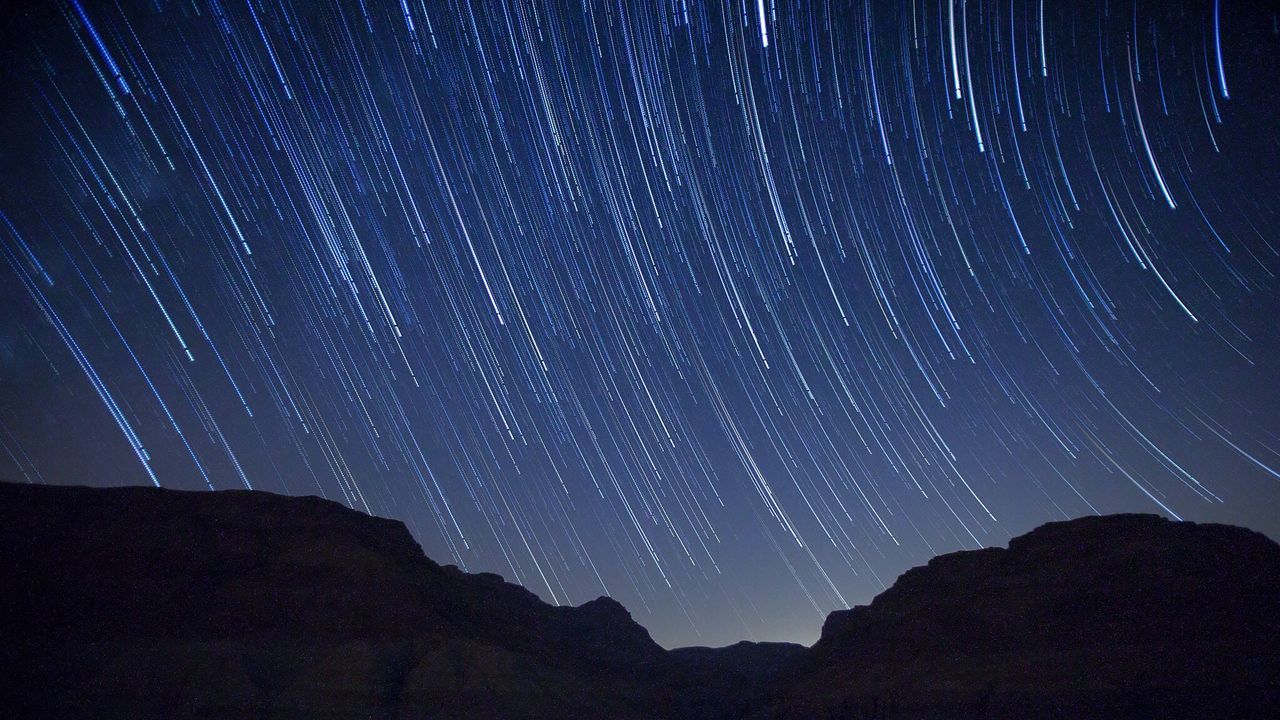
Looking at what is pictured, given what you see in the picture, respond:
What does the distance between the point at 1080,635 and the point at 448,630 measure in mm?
27443

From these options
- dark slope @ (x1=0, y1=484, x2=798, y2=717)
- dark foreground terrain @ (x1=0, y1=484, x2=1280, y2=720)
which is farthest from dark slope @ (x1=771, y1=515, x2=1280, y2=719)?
dark slope @ (x1=0, y1=484, x2=798, y2=717)

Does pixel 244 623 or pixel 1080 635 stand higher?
pixel 244 623

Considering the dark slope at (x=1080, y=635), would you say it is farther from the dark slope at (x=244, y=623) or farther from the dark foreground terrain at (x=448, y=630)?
the dark slope at (x=244, y=623)

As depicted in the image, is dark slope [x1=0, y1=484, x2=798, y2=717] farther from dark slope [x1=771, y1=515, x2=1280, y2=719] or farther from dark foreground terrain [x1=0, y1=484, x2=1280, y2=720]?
dark slope [x1=771, y1=515, x2=1280, y2=719]

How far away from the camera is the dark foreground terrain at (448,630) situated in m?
22.1

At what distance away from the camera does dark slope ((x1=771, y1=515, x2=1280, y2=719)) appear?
22.9 metres

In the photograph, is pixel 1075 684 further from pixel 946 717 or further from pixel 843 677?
pixel 843 677

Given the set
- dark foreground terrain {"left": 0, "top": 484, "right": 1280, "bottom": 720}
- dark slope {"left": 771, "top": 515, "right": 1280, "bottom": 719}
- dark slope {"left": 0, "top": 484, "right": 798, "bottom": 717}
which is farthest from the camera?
dark slope {"left": 771, "top": 515, "right": 1280, "bottom": 719}

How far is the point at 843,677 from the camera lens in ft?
99.3

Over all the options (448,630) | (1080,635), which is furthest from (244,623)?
(1080,635)

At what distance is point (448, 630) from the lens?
28266 millimetres

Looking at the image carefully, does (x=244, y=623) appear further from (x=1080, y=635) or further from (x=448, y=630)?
(x=1080, y=635)

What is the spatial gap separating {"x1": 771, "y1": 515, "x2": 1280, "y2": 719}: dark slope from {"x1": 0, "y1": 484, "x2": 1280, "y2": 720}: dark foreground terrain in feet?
0.29

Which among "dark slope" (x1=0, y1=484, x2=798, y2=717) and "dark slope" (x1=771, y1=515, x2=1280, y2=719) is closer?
"dark slope" (x1=0, y1=484, x2=798, y2=717)
